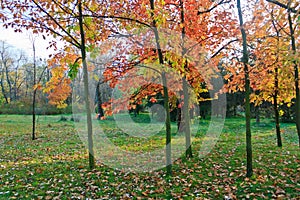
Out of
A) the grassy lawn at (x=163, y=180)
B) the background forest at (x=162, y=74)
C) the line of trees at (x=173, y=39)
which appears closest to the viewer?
the grassy lawn at (x=163, y=180)

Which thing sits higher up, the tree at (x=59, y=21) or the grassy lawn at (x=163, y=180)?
the tree at (x=59, y=21)

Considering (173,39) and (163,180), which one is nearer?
(163,180)

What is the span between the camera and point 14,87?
4388cm

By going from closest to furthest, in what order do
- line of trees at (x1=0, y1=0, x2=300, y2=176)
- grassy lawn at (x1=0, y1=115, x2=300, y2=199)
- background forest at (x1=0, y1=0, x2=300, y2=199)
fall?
grassy lawn at (x1=0, y1=115, x2=300, y2=199) → background forest at (x1=0, y1=0, x2=300, y2=199) → line of trees at (x1=0, y1=0, x2=300, y2=176)

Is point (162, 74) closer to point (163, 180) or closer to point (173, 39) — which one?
point (173, 39)

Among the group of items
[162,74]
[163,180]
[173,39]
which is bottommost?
[163,180]

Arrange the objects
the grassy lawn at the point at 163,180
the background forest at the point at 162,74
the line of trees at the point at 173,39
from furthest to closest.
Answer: the line of trees at the point at 173,39 → the background forest at the point at 162,74 → the grassy lawn at the point at 163,180

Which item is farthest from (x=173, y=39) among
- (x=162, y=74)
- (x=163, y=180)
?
(x=163, y=180)

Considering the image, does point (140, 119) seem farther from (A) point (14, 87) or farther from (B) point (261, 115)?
(A) point (14, 87)

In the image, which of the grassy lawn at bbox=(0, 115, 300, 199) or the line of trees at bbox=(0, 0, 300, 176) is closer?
the grassy lawn at bbox=(0, 115, 300, 199)

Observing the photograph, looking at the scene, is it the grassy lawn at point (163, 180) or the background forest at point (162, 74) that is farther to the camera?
the background forest at point (162, 74)

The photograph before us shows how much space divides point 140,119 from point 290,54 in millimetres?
19362

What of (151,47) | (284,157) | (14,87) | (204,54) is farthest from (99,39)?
(14,87)

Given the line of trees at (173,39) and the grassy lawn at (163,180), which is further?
the line of trees at (173,39)
